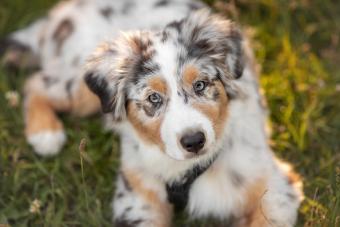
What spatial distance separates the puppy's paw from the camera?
209 inches

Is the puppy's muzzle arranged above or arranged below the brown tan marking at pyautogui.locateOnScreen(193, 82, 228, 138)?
below

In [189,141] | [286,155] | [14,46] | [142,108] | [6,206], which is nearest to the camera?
[189,141]

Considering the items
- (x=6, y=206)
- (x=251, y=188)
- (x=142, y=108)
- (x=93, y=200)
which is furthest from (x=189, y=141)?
(x=6, y=206)

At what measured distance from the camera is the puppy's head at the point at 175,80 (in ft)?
12.9

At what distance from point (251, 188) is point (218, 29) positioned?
3.34 feet

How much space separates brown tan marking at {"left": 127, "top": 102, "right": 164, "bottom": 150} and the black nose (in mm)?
246

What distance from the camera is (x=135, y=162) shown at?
179 inches

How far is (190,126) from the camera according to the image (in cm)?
385

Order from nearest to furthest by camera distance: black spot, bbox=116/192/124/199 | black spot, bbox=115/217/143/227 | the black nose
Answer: the black nose, black spot, bbox=115/217/143/227, black spot, bbox=116/192/124/199

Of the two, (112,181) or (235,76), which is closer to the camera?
(235,76)

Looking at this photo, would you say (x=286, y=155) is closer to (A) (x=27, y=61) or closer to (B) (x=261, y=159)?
(B) (x=261, y=159)

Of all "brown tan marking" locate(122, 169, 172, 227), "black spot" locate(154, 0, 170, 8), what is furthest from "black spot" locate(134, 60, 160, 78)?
"black spot" locate(154, 0, 170, 8)

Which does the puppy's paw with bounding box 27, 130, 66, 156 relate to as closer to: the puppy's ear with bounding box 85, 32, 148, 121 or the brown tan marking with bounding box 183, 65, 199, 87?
the puppy's ear with bounding box 85, 32, 148, 121

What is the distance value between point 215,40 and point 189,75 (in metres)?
0.39
